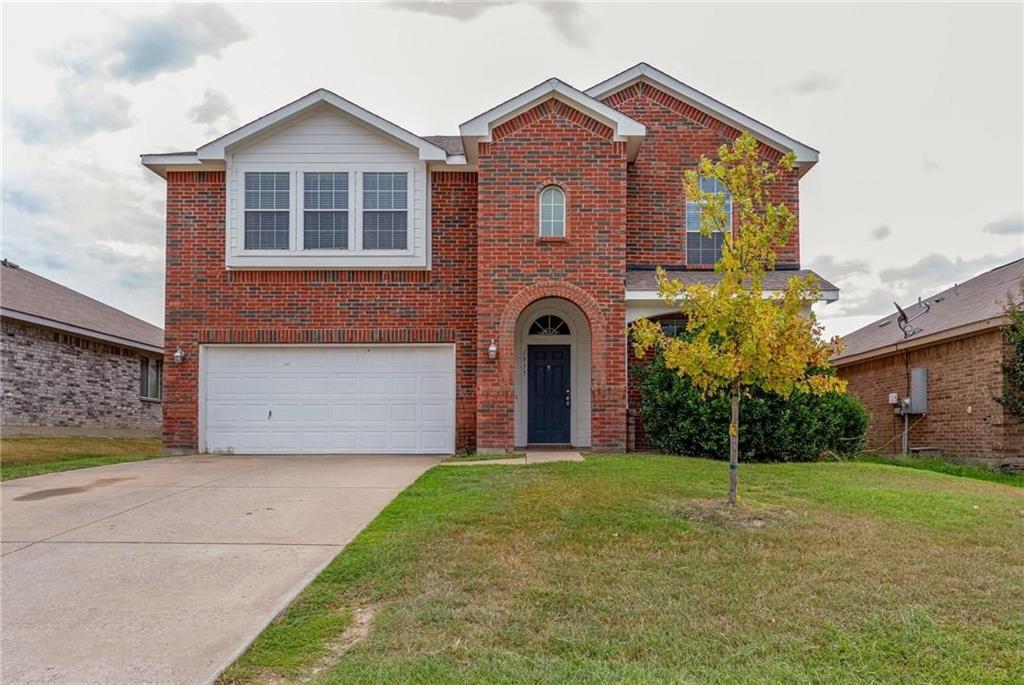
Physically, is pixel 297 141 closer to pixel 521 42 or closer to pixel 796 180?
pixel 521 42

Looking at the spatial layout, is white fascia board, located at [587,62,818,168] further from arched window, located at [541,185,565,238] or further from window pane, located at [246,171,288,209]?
window pane, located at [246,171,288,209]

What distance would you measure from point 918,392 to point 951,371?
1.13 m

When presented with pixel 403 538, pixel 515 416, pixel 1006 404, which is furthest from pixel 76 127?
pixel 1006 404

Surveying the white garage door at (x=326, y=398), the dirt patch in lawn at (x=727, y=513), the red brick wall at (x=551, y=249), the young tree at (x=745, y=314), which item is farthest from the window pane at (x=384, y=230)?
the dirt patch in lawn at (x=727, y=513)

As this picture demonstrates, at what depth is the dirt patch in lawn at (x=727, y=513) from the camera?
25.9ft

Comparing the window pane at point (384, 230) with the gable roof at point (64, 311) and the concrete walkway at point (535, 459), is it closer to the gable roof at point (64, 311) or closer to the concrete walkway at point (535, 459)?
the concrete walkway at point (535, 459)

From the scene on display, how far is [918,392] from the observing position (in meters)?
17.4

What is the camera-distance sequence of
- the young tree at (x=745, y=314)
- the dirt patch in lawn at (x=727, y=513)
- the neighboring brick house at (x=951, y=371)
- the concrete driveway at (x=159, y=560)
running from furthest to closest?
the neighboring brick house at (x=951, y=371)
the young tree at (x=745, y=314)
the dirt patch in lawn at (x=727, y=513)
the concrete driveway at (x=159, y=560)

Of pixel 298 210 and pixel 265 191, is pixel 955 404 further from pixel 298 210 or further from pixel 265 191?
pixel 265 191

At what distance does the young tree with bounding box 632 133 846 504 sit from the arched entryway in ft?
22.0

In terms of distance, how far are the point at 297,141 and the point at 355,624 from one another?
40.5ft

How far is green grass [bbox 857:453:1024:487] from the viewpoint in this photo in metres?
13.7

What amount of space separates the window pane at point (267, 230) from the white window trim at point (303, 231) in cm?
11

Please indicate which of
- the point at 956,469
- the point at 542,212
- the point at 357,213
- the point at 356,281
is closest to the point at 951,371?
the point at 956,469
